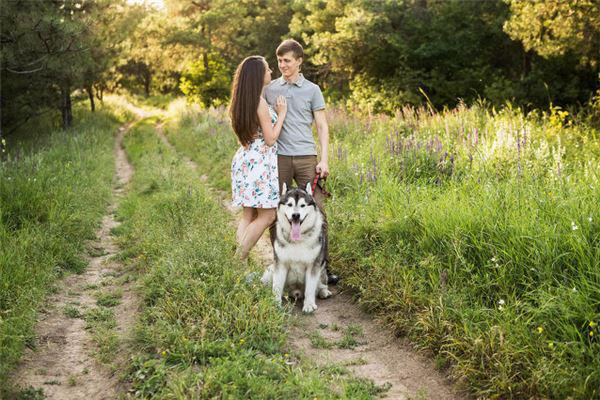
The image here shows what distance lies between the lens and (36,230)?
640 centimetres

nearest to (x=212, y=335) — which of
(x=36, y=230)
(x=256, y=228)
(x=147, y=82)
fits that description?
(x=256, y=228)

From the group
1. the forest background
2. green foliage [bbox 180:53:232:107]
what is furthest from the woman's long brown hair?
green foliage [bbox 180:53:232:107]

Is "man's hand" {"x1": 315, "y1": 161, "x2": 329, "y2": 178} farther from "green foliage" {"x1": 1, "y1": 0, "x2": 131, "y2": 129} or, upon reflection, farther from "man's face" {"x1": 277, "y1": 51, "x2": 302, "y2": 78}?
"green foliage" {"x1": 1, "y1": 0, "x2": 131, "y2": 129}

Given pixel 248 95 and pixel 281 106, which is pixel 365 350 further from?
pixel 248 95

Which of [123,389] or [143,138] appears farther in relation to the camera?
[143,138]

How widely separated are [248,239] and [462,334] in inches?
101

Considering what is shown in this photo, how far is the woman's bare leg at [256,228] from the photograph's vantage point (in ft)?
18.1

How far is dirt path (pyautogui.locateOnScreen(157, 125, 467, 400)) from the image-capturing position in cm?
374

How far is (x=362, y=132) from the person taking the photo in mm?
10930

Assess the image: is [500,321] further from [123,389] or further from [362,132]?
[362,132]

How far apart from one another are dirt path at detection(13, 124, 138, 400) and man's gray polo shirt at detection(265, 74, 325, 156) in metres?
2.37

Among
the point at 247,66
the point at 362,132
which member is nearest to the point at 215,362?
the point at 247,66

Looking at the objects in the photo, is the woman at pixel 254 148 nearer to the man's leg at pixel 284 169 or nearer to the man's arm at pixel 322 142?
the man's leg at pixel 284 169

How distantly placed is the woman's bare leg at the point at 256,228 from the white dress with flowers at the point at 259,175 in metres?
0.17
